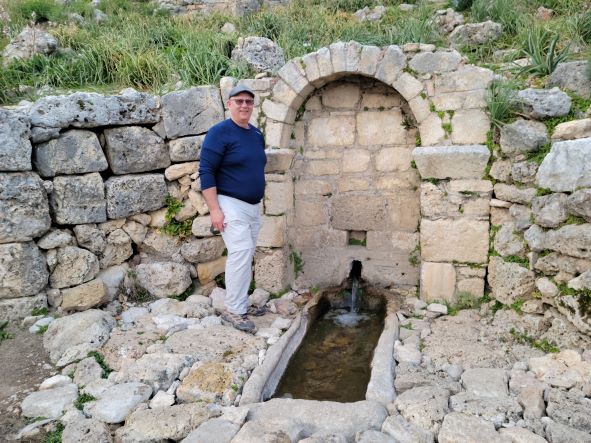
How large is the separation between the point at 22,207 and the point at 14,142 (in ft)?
1.72

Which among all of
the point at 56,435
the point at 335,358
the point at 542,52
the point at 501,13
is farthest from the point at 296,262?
the point at 501,13

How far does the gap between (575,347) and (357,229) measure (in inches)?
92.0

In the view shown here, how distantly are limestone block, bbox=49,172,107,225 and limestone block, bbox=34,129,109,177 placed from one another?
73mm

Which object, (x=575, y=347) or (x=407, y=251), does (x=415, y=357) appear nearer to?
(x=575, y=347)

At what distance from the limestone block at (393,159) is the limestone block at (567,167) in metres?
1.42

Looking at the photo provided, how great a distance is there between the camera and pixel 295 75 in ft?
14.2

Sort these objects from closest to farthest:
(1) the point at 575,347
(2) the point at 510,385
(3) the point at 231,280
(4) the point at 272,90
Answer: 1. (2) the point at 510,385
2. (1) the point at 575,347
3. (3) the point at 231,280
4. (4) the point at 272,90

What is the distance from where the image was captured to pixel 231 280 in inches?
152

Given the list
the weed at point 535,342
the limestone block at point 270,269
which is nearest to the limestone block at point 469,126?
the weed at point 535,342

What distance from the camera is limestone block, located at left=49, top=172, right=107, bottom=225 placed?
3955mm

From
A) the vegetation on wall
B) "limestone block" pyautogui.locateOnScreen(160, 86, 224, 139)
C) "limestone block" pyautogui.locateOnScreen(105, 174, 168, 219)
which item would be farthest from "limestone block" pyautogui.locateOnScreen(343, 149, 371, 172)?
"limestone block" pyautogui.locateOnScreen(105, 174, 168, 219)

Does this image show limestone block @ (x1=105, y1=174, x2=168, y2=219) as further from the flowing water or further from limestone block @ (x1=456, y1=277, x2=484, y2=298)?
limestone block @ (x1=456, y1=277, x2=484, y2=298)

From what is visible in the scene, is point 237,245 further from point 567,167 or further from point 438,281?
point 567,167

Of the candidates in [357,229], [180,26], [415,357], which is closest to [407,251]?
[357,229]
